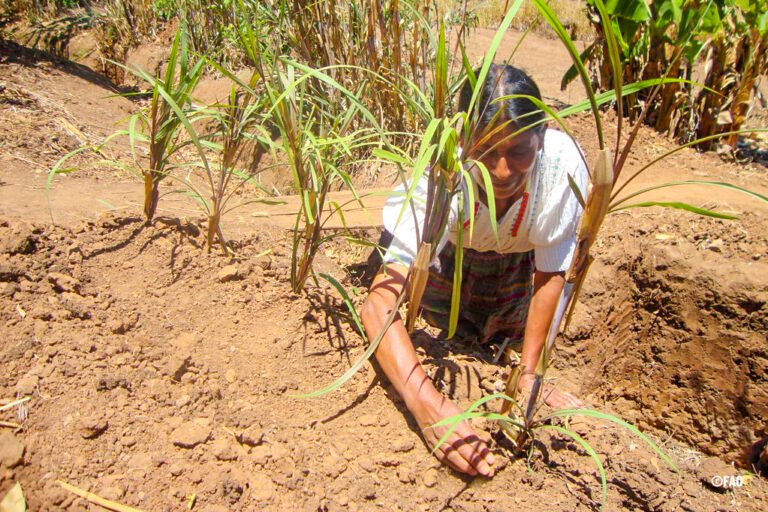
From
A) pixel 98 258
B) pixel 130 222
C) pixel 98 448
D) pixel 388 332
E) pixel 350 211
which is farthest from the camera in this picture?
pixel 350 211

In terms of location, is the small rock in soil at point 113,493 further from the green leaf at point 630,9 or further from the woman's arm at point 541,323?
the green leaf at point 630,9

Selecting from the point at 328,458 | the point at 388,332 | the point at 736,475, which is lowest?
the point at 736,475

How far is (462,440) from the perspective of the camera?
1420 millimetres

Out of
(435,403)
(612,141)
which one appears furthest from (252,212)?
(612,141)

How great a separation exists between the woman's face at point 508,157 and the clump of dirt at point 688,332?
2.96 ft

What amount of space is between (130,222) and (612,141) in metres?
3.50

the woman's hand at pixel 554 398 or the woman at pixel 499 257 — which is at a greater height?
the woman at pixel 499 257

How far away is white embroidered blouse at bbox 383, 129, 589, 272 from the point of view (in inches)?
69.3

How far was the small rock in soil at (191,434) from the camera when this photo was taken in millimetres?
1280

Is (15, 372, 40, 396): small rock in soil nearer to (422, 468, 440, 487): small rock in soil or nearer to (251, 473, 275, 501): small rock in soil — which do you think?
(251, 473, 275, 501): small rock in soil

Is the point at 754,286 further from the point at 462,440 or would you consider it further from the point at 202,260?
the point at 202,260

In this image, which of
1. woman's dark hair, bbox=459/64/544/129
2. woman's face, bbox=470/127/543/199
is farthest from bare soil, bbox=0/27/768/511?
woman's dark hair, bbox=459/64/544/129

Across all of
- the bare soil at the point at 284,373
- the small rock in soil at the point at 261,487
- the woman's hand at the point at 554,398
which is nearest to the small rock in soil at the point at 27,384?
the bare soil at the point at 284,373

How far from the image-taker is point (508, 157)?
1581mm
